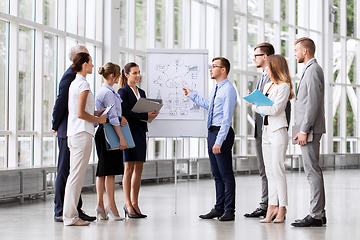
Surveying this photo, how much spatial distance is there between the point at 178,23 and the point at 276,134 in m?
8.67

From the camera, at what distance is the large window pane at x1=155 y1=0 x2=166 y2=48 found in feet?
39.9

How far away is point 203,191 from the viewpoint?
8.40m

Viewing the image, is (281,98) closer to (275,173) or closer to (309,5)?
(275,173)

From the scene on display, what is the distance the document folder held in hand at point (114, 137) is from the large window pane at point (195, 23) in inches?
349

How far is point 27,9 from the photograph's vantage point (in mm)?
8594

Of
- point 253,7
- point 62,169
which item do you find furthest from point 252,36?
point 62,169

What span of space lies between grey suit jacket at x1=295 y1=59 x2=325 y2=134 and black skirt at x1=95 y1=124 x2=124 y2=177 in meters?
1.98

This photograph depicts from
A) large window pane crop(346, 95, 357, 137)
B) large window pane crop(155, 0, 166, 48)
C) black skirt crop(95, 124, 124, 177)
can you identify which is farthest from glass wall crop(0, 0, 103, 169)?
large window pane crop(346, 95, 357, 137)

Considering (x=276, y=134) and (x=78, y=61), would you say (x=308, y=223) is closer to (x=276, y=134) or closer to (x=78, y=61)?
(x=276, y=134)

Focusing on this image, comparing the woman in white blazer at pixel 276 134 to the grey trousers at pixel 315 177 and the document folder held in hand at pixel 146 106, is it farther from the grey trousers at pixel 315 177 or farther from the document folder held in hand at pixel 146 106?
the document folder held in hand at pixel 146 106

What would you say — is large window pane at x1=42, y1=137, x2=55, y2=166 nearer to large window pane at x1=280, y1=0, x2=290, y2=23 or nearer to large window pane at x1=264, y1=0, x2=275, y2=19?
large window pane at x1=264, y1=0, x2=275, y2=19

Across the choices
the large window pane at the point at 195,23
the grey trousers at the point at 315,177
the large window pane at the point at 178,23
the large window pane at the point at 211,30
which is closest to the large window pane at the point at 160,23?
the large window pane at the point at 178,23

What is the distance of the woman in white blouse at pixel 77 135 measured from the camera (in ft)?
14.4

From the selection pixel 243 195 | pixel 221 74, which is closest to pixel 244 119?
pixel 243 195
